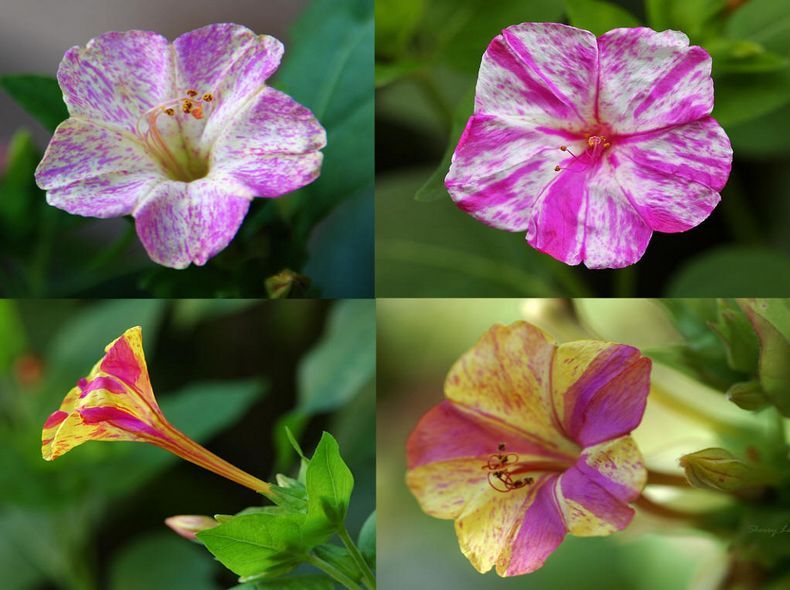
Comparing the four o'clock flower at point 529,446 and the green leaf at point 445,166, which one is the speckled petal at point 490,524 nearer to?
the four o'clock flower at point 529,446

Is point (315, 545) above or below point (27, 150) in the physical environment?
below

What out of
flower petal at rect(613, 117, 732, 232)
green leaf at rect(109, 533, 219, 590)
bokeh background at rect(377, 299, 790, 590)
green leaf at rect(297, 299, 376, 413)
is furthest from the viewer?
green leaf at rect(109, 533, 219, 590)

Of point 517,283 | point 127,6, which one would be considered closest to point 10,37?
point 127,6

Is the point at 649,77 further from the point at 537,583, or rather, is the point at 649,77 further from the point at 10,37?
the point at 10,37

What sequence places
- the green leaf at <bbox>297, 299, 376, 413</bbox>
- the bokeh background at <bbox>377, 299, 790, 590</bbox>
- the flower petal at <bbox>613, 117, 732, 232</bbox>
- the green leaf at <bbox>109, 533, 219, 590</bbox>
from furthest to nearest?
the green leaf at <bbox>109, 533, 219, 590</bbox> → the green leaf at <bbox>297, 299, 376, 413</bbox> → the bokeh background at <bbox>377, 299, 790, 590</bbox> → the flower petal at <bbox>613, 117, 732, 232</bbox>

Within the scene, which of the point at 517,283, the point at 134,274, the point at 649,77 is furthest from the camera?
the point at 517,283

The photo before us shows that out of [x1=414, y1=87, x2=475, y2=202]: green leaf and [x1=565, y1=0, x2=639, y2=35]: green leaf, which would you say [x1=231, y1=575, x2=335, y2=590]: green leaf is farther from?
[x1=565, y1=0, x2=639, y2=35]: green leaf

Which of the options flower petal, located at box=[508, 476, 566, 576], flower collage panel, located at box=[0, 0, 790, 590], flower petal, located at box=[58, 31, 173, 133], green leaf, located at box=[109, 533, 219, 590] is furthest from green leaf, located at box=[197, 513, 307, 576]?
green leaf, located at box=[109, 533, 219, 590]

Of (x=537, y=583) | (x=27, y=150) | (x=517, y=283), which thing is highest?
(x=27, y=150)
